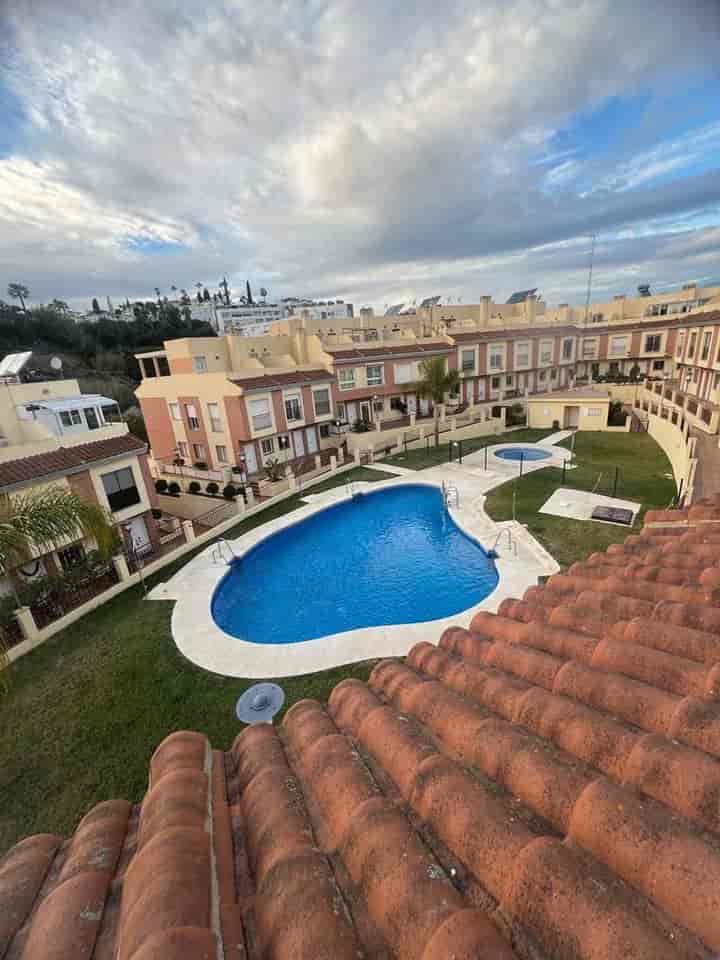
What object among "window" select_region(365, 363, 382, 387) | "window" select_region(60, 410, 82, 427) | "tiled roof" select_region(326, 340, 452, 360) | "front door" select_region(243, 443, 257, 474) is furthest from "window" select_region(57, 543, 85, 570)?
"window" select_region(365, 363, 382, 387)

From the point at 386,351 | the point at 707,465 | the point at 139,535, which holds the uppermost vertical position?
the point at 386,351

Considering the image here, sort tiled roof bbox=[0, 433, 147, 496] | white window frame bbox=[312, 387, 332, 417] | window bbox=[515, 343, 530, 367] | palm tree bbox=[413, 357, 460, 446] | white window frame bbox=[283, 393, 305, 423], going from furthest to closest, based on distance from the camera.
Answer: window bbox=[515, 343, 530, 367]
palm tree bbox=[413, 357, 460, 446]
white window frame bbox=[312, 387, 332, 417]
white window frame bbox=[283, 393, 305, 423]
tiled roof bbox=[0, 433, 147, 496]

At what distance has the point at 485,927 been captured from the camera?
1848 mm

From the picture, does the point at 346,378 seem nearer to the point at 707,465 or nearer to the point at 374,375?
the point at 374,375

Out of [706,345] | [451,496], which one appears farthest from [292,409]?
[706,345]

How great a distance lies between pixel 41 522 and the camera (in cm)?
1178

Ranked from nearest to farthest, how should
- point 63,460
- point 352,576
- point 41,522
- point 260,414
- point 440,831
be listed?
point 440,831
point 41,522
point 63,460
point 352,576
point 260,414

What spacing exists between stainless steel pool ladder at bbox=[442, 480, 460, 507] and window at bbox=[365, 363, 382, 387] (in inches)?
554

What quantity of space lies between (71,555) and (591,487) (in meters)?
24.3

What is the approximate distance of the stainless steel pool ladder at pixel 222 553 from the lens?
1812 centimetres

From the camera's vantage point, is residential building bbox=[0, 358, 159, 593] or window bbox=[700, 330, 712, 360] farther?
window bbox=[700, 330, 712, 360]

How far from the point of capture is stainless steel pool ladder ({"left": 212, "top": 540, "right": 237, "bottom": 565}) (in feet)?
59.5

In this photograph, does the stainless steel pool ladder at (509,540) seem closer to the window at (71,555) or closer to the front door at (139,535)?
the front door at (139,535)

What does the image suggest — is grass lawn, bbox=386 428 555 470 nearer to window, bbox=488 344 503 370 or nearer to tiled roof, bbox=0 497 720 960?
window, bbox=488 344 503 370
